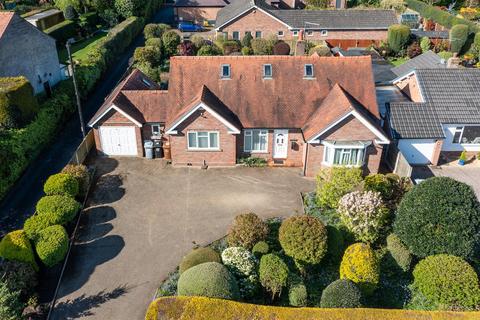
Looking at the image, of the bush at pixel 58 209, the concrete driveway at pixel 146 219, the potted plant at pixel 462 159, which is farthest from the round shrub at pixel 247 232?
the potted plant at pixel 462 159

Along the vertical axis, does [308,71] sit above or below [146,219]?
above

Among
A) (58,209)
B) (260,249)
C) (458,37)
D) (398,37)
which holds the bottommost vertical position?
(260,249)

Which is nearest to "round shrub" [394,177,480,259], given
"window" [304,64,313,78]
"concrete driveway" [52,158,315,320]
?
"concrete driveway" [52,158,315,320]

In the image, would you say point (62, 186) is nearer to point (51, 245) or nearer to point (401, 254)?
point (51, 245)

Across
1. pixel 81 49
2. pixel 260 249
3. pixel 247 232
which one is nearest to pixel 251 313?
pixel 260 249

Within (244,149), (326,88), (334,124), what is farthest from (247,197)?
(326,88)

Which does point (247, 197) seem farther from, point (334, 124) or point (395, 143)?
point (395, 143)

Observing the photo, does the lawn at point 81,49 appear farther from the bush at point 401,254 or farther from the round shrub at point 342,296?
the round shrub at point 342,296
